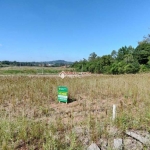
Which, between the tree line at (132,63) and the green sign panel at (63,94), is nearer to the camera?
the green sign panel at (63,94)

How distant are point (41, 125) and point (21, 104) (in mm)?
2631

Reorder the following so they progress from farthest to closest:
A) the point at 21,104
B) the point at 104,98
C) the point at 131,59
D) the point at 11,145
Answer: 1. the point at 131,59
2. the point at 104,98
3. the point at 21,104
4. the point at 11,145

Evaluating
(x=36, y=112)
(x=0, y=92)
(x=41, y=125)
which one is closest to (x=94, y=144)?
(x=41, y=125)

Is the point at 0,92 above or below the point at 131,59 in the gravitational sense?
below

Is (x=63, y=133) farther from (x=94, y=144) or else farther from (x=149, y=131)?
(x=149, y=131)

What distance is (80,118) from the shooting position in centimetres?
A: 424

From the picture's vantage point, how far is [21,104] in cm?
591

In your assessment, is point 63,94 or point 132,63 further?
point 132,63

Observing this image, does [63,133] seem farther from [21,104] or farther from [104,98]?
[104,98]

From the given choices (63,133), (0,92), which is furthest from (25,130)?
(0,92)

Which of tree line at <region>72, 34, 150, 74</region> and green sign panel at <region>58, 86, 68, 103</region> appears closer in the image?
green sign panel at <region>58, 86, 68, 103</region>

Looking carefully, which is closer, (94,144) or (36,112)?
(94,144)

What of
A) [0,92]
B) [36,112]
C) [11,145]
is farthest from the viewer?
[0,92]

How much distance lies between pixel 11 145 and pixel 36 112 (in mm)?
2059
